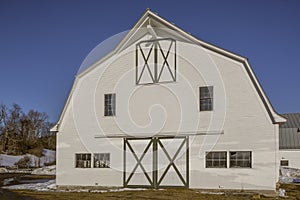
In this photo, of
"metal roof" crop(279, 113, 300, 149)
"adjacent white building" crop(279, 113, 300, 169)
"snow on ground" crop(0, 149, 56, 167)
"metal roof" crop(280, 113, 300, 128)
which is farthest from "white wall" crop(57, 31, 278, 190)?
"snow on ground" crop(0, 149, 56, 167)

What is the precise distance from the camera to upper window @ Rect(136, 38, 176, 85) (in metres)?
18.5

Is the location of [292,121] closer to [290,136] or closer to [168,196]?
[290,136]

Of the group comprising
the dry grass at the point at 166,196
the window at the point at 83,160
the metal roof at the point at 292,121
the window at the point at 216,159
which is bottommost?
the dry grass at the point at 166,196

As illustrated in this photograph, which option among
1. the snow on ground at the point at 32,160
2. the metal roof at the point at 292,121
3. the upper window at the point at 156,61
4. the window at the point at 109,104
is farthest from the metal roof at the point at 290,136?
the snow on ground at the point at 32,160

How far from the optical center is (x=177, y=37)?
1836 cm

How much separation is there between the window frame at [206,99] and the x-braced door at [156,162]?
163 cm

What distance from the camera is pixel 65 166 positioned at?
2019cm

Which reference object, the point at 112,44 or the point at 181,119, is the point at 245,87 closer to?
the point at 181,119

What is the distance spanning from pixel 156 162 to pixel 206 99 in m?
3.80

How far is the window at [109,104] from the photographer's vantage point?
63.8 feet

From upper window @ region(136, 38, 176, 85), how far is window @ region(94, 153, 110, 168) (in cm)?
403

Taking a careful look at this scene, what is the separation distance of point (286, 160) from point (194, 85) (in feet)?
89.4

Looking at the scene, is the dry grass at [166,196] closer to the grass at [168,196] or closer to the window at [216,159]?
the grass at [168,196]

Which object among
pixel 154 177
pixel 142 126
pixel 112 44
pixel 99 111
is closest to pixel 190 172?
pixel 154 177
